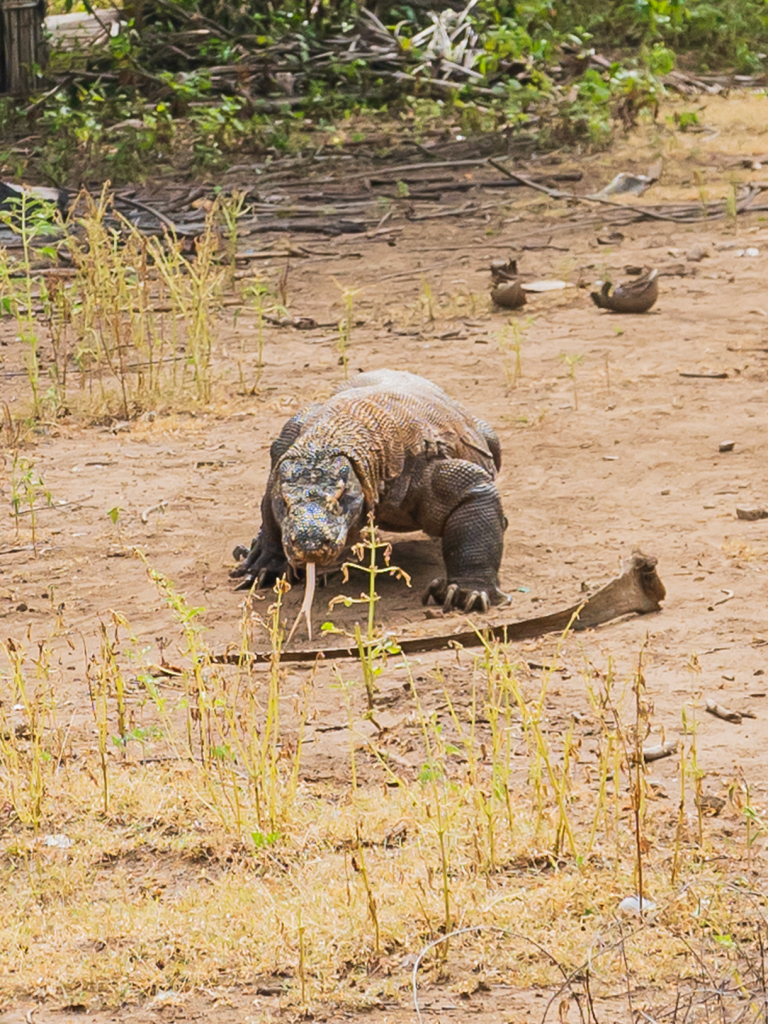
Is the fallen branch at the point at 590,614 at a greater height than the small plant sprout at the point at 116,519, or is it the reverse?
the fallen branch at the point at 590,614

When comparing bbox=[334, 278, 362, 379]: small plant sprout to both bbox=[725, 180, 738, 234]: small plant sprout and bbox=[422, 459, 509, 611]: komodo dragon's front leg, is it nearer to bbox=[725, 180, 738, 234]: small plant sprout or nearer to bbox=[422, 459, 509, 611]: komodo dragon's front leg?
bbox=[422, 459, 509, 611]: komodo dragon's front leg

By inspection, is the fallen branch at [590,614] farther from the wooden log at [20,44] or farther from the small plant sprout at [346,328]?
the wooden log at [20,44]

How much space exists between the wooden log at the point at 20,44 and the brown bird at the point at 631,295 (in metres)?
6.82

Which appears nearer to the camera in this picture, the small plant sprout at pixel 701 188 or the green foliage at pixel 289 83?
the small plant sprout at pixel 701 188

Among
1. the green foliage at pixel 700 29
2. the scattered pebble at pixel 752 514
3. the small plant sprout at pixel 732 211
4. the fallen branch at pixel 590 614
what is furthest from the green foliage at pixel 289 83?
the fallen branch at pixel 590 614

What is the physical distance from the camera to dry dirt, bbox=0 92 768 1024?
165 inches

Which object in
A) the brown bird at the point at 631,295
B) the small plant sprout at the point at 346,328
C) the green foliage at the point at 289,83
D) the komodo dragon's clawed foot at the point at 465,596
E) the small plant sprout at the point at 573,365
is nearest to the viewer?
the komodo dragon's clawed foot at the point at 465,596

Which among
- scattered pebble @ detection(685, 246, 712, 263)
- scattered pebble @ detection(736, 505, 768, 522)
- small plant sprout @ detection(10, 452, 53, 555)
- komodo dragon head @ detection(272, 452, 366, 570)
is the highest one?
komodo dragon head @ detection(272, 452, 366, 570)

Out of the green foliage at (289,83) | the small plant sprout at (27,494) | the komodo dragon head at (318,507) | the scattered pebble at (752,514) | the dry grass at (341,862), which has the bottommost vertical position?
the small plant sprout at (27,494)

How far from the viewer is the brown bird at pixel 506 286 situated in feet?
29.2

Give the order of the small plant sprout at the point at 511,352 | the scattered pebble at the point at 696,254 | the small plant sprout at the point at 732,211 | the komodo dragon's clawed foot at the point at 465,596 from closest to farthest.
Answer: the komodo dragon's clawed foot at the point at 465,596
the small plant sprout at the point at 511,352
the scattered pebble at the point at 696,254
the small plant sprout at the point at 732,211

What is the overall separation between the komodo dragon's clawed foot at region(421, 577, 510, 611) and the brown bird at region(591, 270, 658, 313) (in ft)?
13.8

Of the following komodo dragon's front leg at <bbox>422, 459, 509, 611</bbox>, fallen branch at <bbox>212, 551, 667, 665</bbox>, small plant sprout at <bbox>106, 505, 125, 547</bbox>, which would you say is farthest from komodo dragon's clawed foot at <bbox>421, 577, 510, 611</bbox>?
small plant sprout at <bbox>106, 505, 125, 547</bbox>

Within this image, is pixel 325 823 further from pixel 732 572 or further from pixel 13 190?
pixel 13 190
